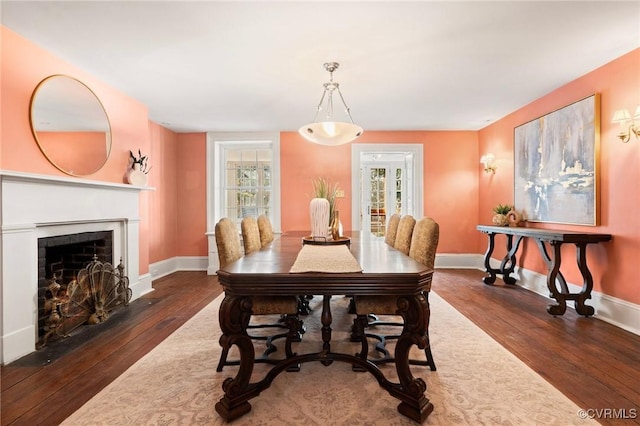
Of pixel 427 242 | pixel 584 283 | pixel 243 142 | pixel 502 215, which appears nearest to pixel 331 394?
pixel 427 242

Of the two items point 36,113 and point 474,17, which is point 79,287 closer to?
point 36,113

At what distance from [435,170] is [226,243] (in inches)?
174

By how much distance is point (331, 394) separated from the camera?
1.82m

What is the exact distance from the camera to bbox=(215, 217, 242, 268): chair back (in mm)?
2082

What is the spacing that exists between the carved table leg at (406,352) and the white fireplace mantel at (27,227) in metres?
2.60

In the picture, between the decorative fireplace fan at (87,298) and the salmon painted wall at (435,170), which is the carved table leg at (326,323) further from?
the salmon painted wall at (435,170)

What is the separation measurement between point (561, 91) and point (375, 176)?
135 inches

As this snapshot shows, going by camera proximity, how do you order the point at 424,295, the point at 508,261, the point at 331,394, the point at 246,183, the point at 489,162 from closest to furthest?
1. the point at 331,394
2. the point at 424,295
3. the point at 508,261
4. the point at 489,162
5. the point at 246,183

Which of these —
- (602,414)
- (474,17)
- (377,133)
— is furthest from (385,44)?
(377,133)

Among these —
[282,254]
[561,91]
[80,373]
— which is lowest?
[80,373]

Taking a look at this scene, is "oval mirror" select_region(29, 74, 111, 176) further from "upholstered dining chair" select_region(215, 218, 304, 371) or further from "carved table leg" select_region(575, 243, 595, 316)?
"carved table leg" select_region(575, 243, 595, 316)

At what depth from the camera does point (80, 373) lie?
2082mm

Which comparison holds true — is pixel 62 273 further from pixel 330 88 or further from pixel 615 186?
pixel 615 186

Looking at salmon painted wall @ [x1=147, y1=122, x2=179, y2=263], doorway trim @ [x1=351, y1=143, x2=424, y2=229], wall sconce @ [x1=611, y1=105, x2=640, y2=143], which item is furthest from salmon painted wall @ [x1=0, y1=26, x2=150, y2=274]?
wall sconce @ [x1=611, y1=105, x2=640, y2=143]
